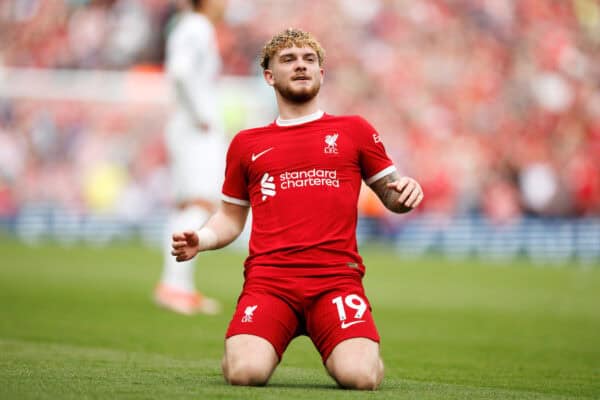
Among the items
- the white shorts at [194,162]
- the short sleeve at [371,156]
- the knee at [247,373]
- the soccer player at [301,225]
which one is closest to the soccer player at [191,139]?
the white shorts at [194,162]

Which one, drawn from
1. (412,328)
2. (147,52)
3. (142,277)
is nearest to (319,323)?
(412,328)

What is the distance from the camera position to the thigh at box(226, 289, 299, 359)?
5.27m

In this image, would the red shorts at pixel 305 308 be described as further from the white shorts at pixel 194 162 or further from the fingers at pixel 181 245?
the white shorts at pixel 194 162

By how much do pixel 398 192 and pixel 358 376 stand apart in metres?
0.93

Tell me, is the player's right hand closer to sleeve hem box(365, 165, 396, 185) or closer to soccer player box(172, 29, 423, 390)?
soccer player box(172, 29, 423, 390)

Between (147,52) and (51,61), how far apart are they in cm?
235

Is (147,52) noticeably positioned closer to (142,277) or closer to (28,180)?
(28,180)

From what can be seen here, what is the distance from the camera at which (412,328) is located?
880 cm

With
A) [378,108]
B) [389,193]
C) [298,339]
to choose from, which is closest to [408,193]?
[389,193]

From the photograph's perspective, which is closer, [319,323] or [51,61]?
[319,323]

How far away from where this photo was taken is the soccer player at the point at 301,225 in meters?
5.23

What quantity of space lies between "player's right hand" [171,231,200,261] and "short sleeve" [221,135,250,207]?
0.44 metres

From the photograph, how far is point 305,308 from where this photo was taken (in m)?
5.39

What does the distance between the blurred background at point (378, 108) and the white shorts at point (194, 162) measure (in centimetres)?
1267
